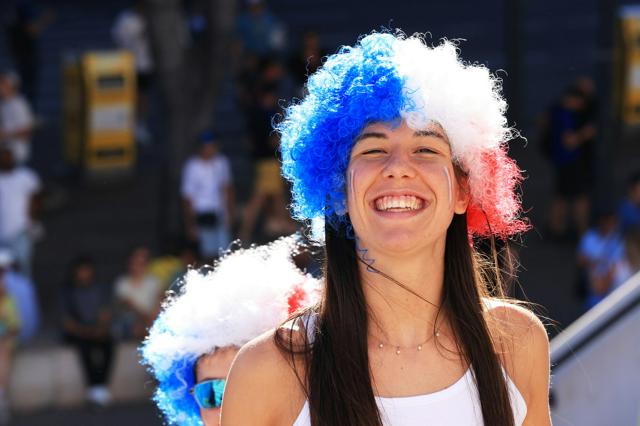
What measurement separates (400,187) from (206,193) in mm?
8759

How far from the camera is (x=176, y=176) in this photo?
12.1m

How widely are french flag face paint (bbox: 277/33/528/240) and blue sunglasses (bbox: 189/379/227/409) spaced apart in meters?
0.53

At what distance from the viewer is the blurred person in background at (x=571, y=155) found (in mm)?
12133

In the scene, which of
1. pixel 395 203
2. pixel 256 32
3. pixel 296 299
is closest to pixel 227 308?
pixel 296 299

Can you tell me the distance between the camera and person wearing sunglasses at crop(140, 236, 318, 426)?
319 cm

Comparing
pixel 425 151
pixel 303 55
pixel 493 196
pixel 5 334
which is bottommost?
pixel 5 334

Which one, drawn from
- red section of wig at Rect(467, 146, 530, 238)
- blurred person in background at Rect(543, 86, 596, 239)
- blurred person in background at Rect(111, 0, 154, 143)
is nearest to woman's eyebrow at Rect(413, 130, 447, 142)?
red section of wig at Rect(467, 146, 530, 238)

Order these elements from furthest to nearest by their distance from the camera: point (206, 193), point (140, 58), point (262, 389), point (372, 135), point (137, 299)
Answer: point (140, 58), point (206, 193), point (137, 299), point (372, 135), point (262, 389)

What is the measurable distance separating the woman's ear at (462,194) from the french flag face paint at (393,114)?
1 centimetres

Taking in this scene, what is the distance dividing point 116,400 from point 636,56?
7.65 meters

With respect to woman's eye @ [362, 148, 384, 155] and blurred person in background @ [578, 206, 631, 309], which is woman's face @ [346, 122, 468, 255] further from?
blurred person in background @ [578, 206, 631, 309]

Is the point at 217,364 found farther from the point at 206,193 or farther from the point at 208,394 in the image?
the point at 206,193

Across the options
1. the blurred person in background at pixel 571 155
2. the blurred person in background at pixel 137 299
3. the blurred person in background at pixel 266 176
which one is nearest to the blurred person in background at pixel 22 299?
the blurred person in background at pixel 137 299

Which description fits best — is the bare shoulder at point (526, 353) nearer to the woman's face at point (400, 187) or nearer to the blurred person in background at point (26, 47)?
the woman's face at point (400, 187)
